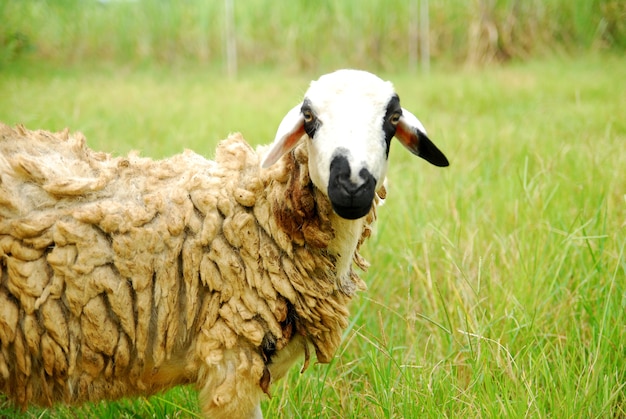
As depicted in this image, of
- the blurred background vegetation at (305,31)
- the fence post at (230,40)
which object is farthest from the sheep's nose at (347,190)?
the blurred background vegetation at (305,31)

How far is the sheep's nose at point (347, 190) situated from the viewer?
173cm

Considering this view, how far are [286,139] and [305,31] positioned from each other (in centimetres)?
990

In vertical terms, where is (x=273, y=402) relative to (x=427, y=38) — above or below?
below

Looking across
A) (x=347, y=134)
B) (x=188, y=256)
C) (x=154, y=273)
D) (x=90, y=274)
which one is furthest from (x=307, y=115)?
(x=90, y=274)

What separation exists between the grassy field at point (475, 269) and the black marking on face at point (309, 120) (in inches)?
27.1

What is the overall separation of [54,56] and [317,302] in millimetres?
10787

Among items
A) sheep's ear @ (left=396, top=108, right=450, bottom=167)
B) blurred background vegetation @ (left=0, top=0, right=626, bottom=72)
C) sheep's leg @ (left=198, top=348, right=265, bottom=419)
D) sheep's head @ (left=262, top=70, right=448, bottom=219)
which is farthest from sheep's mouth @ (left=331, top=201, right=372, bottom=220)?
blurred background vegetation @ (left=0, top=0, right=626, bottom=72)

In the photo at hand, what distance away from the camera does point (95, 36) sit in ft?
Answer: 38.3

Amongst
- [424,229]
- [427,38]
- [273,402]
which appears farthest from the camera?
[427,38]

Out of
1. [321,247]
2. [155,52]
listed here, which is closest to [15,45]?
[155,52]

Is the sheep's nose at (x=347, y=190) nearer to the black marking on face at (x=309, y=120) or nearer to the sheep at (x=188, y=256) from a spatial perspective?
the sheep at (x=188, y=256)

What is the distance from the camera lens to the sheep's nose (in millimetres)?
1734

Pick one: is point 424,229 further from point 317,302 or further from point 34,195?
point 34,195

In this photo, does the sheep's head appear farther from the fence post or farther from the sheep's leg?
the fence post
